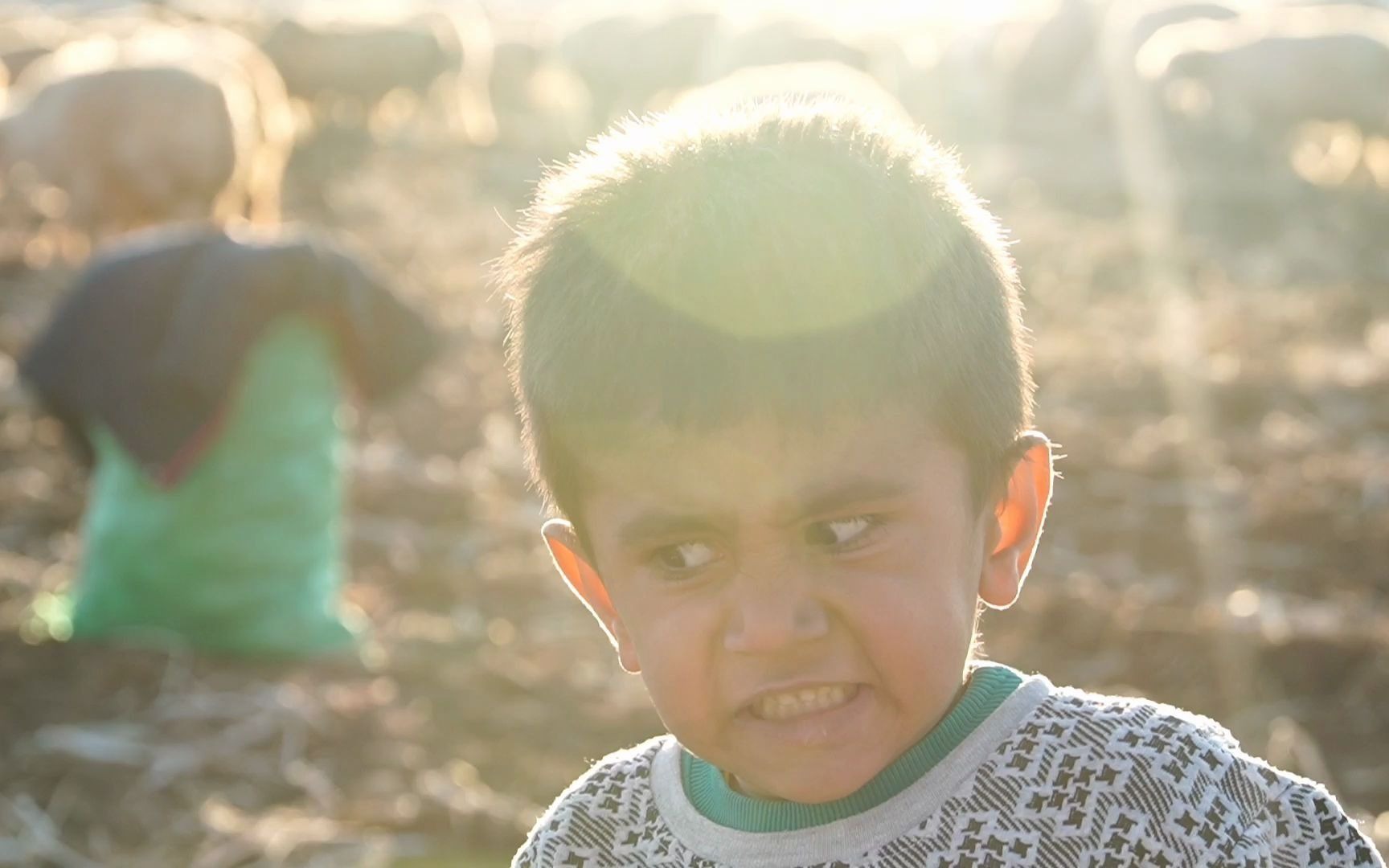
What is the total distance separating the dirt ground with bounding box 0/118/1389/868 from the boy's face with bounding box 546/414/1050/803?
2.58ft

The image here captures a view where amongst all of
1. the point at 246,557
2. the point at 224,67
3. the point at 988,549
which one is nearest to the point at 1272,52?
the point at 224,67

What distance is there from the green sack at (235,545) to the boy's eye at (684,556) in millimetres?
3827

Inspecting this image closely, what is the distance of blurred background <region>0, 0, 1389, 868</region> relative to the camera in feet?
14.3

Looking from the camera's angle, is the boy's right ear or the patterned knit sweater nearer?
the patterned knit sweater

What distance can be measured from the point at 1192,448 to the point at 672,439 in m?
6.03

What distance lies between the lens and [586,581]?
74.3 inches

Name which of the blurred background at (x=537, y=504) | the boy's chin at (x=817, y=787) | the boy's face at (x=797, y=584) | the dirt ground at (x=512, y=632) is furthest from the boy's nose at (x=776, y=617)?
the dirt ground at (x=512, y=632)

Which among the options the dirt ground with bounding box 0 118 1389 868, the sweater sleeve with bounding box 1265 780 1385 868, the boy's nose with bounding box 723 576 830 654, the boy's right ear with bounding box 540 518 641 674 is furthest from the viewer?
the dirt ground with bounding box 0 118 1389 868

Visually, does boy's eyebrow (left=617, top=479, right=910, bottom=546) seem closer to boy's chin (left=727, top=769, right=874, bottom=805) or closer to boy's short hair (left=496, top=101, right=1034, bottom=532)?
boy's short hair (left=496, top=101, right=1034, bottom=532)

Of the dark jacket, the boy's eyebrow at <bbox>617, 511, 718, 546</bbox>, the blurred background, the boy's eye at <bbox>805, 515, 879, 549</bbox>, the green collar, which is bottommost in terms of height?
the blurred background

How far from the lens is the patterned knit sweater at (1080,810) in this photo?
1661 millimetres

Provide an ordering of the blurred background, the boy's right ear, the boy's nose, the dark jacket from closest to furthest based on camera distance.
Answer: the boy's nose < the boy's right ear < the blurred background < the dark jacket

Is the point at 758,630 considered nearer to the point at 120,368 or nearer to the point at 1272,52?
the point at 120,368

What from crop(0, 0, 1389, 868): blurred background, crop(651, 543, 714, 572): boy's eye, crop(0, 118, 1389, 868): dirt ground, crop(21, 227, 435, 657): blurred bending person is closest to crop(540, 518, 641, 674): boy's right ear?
crop(651, 543, 714, 572): boy's eye
